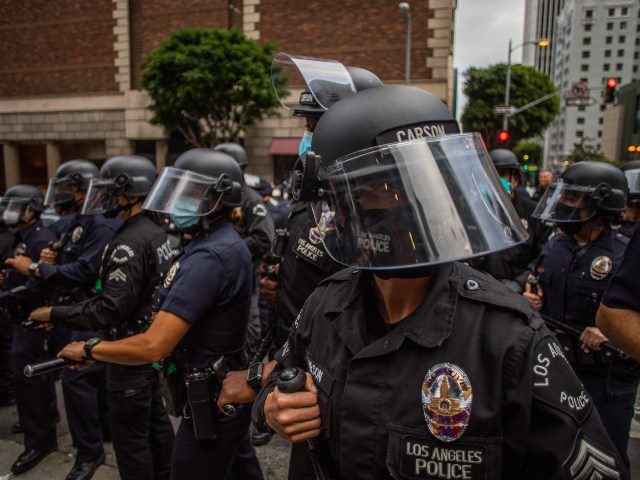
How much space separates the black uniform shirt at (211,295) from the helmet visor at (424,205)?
3.99 feet

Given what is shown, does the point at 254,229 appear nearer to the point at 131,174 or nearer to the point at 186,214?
the point at 131,174

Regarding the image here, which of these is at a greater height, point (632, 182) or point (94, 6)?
point (94, 6)

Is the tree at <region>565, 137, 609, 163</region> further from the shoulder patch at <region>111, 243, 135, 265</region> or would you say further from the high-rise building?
the high-rise building

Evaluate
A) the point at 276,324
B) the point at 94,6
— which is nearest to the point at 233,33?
the point at 94,6

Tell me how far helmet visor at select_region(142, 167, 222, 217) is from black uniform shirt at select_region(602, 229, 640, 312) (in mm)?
1887

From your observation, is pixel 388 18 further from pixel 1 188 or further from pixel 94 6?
pixel 1 188

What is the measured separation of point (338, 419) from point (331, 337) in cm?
21

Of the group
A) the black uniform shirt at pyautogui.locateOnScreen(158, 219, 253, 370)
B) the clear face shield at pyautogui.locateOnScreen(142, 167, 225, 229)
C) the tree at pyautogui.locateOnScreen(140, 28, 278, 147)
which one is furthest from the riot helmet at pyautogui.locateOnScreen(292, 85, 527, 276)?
the tree at pyautogui.locateOnScreen(140, 28, 278, 147)

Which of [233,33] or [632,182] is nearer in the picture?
[632,182]

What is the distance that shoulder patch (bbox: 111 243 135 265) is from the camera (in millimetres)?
2912

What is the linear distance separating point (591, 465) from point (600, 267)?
2.11m

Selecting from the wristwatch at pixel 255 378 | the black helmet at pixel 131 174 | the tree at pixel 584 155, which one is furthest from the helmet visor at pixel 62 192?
the tree at pixel 584 155

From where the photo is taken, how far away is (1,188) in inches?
1102

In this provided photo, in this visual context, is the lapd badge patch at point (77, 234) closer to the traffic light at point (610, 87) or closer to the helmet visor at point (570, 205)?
the helmet visor at point (570, 205)
